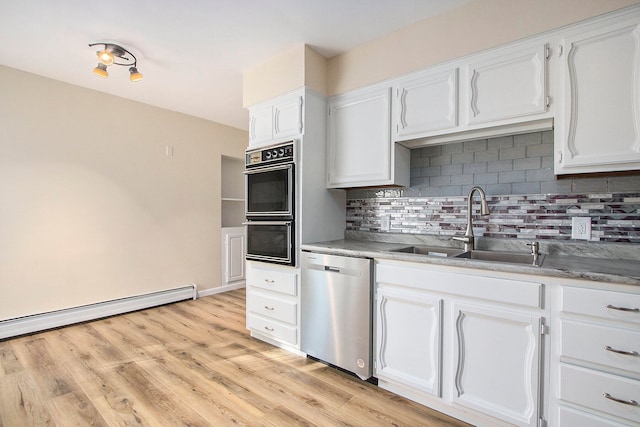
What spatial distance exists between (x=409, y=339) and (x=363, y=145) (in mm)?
1453

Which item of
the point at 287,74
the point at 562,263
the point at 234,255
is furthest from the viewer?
the point at 234,255

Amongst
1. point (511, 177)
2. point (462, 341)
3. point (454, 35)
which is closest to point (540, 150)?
point (511, 177)

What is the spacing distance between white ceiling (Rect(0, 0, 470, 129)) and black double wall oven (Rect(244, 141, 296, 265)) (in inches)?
33.0

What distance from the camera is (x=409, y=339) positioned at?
1812mm

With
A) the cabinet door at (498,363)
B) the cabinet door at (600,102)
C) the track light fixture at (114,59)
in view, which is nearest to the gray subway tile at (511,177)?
the cabinet door at (600,102)

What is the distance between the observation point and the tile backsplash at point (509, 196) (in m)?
1.71

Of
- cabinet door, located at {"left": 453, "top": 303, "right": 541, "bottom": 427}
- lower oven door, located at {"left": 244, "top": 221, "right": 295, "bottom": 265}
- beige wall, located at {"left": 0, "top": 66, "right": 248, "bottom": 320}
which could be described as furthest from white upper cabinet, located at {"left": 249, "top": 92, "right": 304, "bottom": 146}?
cabinet door, located at {"left": 453, "top": 303, "right": 541, "bottom": 427}

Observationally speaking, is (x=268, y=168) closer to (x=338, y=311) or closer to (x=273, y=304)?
(x=273, y=304)

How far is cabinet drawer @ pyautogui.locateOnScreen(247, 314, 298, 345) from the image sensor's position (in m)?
2.46

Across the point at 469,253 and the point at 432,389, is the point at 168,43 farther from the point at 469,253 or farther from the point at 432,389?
the point at 432,389

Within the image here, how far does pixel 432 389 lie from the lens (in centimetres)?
171

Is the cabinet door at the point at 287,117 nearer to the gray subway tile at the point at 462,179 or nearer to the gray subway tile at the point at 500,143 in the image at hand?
the gray subway tile at the point at 462,179

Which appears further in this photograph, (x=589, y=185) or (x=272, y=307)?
(x=272, y=307)

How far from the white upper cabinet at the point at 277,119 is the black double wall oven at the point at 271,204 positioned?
13cm
